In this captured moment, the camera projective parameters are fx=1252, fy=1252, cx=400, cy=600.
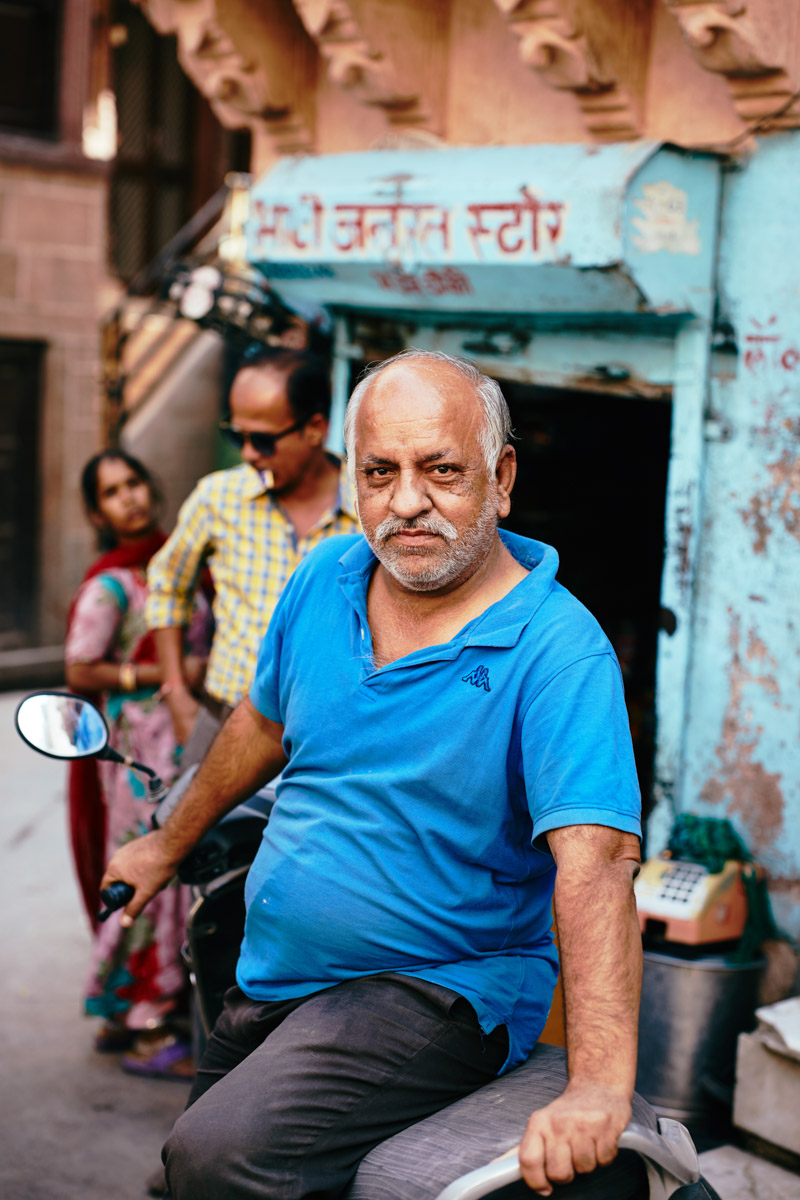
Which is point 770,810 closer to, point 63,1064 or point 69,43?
point 63,1064

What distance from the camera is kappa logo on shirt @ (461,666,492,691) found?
1.94 meters

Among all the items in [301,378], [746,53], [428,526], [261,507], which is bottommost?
[261,507]

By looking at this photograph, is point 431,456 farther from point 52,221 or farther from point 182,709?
point 52,221

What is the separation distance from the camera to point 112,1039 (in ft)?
13.8

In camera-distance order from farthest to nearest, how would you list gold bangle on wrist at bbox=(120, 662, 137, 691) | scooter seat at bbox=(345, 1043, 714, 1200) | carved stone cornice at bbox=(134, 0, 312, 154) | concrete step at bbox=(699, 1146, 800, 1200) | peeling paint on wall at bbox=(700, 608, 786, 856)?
carved stone cornice at bbox=(134, 0, 312, 154)
gold bangle on wrist at bbox=(120, 662, 137, 691)
peeling paint on wall at bbox=(700, 608, 786, 856)
concrete step at bbox=(699, 1146, 800, 1200)
scooter seat at bbox=(345, 1043, 714, 1200)

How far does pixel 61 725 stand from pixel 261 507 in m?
1.33

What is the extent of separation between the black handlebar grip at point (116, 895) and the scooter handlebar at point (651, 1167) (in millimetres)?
970

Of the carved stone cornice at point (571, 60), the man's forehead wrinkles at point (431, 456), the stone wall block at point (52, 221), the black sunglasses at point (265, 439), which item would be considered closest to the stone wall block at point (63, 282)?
the stone wall block at point (52, 221)

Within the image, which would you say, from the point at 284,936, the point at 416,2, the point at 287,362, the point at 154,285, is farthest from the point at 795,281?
the point at 154,285

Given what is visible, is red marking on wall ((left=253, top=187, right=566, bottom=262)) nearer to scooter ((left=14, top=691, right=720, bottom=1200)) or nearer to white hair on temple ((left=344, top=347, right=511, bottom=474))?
white hair on temple ((left=344, top=347, right=511, bottom=474))

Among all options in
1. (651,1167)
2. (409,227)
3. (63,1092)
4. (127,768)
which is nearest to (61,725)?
(651,1167)

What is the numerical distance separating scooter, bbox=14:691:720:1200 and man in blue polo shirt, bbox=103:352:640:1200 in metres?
0.04

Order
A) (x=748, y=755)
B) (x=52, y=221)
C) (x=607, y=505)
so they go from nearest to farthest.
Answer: (x=748, y=755) → (x=607, y=505) → (x=52, y=221)

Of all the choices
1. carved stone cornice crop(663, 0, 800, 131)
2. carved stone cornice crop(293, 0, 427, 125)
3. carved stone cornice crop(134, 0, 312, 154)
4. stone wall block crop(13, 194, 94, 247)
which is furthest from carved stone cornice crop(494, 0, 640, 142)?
stone wall block crop(13, 194, 94, 247)
